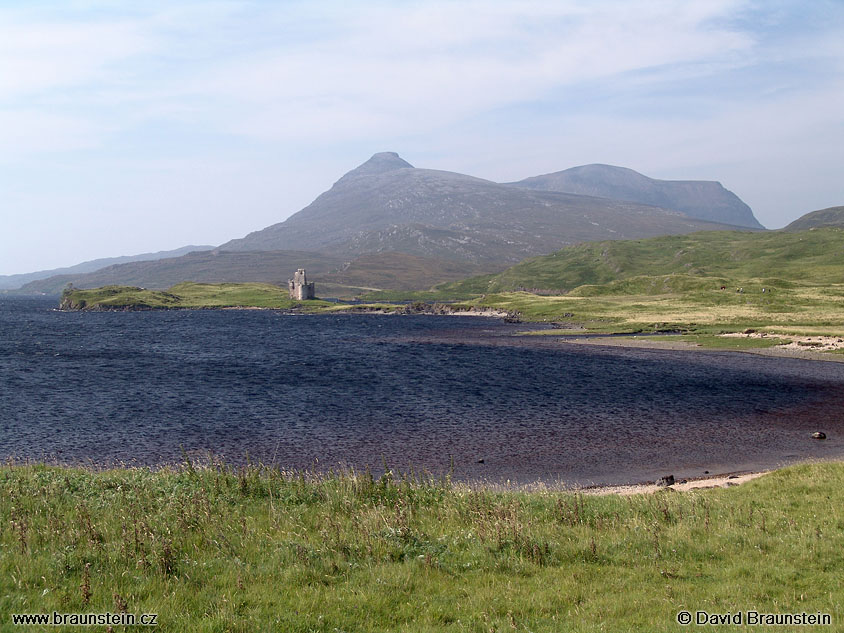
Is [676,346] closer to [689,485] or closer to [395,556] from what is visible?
[689,485]

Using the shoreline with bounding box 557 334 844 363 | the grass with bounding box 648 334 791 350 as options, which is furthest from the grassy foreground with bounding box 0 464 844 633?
the grass with bounding box 648 334 791 350

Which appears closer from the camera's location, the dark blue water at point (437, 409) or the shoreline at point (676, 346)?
the dark blue water at point (437, 409)

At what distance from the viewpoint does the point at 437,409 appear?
61.1 metres

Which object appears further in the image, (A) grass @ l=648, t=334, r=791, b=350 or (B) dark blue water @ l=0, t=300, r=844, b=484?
(A) grass @ l=648, t=334, r=791, b=350

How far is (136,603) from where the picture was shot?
1276 cm

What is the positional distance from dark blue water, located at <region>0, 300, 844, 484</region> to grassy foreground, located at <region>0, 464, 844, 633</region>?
52.7 feet

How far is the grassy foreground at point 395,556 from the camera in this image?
1287 cm

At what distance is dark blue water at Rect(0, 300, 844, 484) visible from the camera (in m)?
42.6

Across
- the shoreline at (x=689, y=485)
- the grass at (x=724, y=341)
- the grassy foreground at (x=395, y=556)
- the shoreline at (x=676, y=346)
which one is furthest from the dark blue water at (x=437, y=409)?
the grassy foreground at (x=395, y=556)

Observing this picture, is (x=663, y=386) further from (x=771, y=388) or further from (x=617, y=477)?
(x=617, y=477)

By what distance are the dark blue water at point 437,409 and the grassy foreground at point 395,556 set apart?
16049mm

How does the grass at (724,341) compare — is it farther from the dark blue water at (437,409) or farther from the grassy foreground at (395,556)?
the grassy foreground at (395,556)

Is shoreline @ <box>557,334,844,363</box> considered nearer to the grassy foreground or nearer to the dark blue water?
the dark blue water

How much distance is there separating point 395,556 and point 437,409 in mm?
44607
